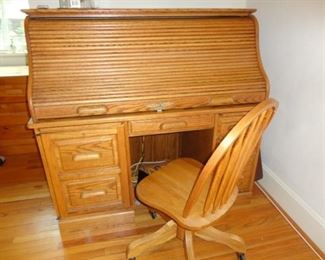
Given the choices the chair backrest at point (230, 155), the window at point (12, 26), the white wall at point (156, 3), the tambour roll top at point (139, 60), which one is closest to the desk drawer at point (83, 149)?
the tambour roll top at point (139, 60)

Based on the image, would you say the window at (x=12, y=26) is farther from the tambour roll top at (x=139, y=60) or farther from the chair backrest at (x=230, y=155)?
the chair backrest at (x=230, y=155)

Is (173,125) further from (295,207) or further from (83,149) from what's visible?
(295,207)

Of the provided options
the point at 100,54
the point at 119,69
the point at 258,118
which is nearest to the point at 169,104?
the point at 119,69

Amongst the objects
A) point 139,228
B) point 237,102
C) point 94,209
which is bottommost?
point 139,228

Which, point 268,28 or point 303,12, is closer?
point 303,12

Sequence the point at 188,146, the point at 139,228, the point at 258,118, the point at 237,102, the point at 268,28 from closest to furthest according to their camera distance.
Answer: the point at 258,118, the point at 237,102, the point at 139,228, the point at 268,28, the point at 188,146

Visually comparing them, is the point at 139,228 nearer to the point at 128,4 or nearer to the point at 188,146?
the point at 188,146

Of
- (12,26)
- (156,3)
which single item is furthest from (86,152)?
(12,26)

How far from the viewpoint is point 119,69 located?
51.7 inches

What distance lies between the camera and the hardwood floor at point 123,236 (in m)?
1.38

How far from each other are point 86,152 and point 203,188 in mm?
616

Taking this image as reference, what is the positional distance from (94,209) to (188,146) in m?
0.79

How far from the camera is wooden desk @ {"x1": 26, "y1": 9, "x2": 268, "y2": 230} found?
4.09ft

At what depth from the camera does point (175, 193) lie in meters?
1.21
